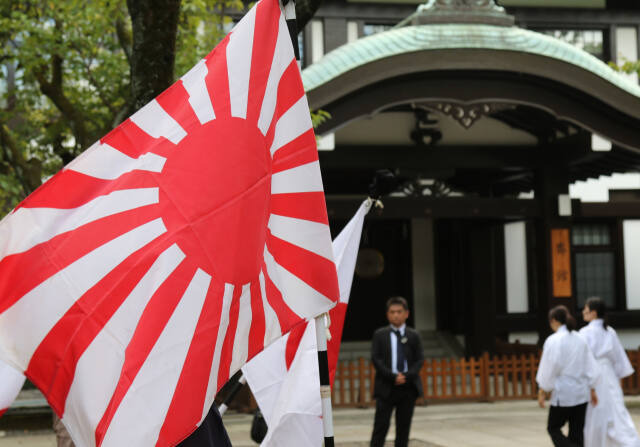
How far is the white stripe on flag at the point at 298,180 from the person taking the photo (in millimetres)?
3715

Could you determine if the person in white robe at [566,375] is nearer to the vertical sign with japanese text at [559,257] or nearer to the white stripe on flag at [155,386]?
the white stripe on flag at [155,386]

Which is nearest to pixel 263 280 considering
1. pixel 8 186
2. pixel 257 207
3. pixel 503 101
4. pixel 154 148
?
pixel 257 207

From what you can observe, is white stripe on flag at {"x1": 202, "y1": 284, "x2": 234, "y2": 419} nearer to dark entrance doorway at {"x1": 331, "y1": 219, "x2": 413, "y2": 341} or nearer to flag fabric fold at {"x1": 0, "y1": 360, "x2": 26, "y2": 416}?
flag fabric fold at {"x1": 0, "y1": 360, "x2": 26, "y2": 416}

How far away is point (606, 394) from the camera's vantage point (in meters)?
9.39

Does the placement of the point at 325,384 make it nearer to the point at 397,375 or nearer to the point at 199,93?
the point at 199,93

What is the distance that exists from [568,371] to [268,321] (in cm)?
588

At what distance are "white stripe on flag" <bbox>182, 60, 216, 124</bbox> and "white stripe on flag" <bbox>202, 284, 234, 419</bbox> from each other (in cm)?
71

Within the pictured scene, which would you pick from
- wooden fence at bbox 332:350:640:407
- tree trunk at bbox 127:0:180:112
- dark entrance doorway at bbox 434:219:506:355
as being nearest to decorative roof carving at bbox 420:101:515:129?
wooden fence at bbox 332:350:640:407

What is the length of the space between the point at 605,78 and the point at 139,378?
1196 centimetres

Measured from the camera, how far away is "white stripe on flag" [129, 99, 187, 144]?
11.5ft

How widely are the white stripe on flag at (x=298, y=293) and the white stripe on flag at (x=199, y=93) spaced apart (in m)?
0.65

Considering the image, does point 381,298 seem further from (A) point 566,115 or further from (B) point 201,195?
(B) point 201,195

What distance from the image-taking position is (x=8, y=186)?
416 inches

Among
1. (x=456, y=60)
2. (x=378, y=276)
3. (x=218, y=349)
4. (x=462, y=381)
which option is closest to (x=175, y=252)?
(x=218, y=349)
